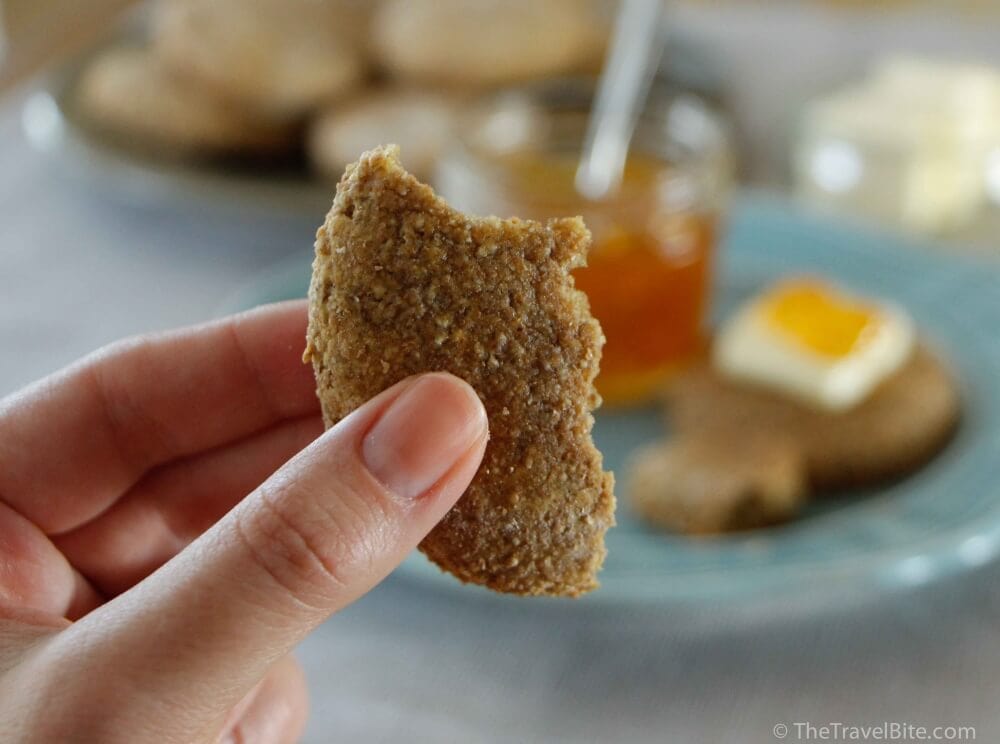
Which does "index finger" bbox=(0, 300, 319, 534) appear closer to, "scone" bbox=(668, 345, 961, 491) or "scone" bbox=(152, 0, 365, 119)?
"scone" bbox=(668, 345, 961, 491)

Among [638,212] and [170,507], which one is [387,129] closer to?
[638,212]

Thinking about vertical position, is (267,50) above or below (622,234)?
above

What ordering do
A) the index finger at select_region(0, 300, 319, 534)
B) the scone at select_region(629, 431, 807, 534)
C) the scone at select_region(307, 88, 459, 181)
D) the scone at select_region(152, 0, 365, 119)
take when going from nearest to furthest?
the index finger at select_region(0, 300, 319, 534)
the scone at select_region(629, 431, 807, 534)
the scone at select_region(307, 88, 459, 181)
the scone at select_region(152, 0, 365, 119)

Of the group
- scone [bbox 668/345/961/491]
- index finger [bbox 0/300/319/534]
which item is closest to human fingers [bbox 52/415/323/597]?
index finger [bbox 0/300/319/534]

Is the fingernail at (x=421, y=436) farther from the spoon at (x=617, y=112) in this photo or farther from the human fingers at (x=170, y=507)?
the spoon at (x=617, y=112)

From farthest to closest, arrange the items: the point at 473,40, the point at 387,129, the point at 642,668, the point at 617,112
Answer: the point at 473,40
the point at 387,129
the point at 617,112
the point at 642,668

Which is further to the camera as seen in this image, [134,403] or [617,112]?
[617,112]

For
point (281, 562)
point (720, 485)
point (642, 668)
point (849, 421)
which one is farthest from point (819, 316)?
point (281, 562)
